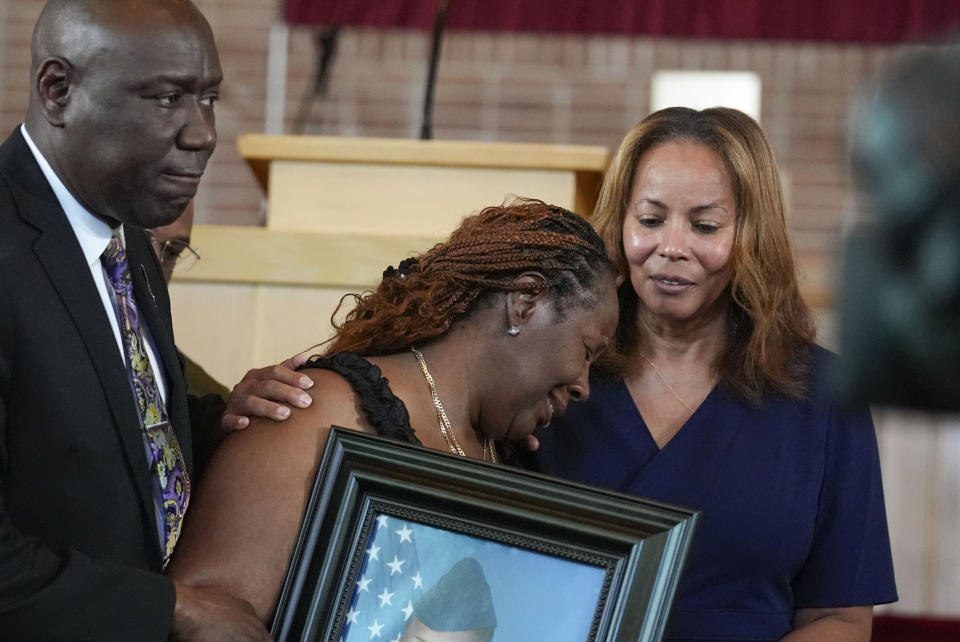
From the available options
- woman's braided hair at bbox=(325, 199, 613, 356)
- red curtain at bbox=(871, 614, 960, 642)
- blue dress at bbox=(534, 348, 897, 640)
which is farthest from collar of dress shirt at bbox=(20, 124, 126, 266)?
red curtain at bbox=(871, 614, 960, 642)

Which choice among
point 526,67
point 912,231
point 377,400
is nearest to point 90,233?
point 377,400

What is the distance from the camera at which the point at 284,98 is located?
6375mm

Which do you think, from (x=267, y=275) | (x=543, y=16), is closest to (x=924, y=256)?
(x=267, y=275)

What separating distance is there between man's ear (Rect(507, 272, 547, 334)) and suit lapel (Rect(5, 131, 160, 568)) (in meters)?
0.62

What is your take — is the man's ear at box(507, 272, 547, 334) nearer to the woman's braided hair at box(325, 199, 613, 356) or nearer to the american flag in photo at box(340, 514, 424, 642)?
the woman's braided hair at box(325, 199, 613, 356)

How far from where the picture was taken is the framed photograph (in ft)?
5.78

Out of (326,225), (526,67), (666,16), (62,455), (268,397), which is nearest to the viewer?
(62,455)

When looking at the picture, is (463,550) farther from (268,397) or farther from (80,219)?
(80,219)

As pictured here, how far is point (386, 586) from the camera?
1.78 m

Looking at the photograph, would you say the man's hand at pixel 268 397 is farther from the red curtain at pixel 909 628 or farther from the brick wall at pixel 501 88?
the brick wall at pixel 501 88

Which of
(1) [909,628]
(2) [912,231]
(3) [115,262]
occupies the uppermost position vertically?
(1) [909,628]

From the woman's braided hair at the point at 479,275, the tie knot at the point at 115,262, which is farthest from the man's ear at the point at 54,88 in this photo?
the woman's braided hair at the point at 479,275

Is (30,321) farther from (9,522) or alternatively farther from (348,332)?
(348,332)

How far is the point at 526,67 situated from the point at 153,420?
476cm
